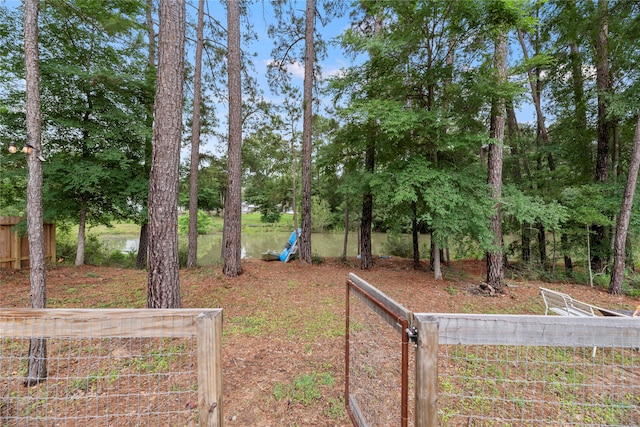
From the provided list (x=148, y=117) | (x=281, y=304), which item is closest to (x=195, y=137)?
(x=148, y=117)

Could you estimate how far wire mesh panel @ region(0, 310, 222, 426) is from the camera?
1467mm

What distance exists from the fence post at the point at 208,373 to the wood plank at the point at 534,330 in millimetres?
982

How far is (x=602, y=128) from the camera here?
712cm

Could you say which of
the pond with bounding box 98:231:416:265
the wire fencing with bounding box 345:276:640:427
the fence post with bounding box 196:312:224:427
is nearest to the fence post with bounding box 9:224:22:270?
the pond with bounding box 98:231:416:265

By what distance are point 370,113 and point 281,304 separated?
384 centimetres

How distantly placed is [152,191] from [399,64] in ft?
17.5

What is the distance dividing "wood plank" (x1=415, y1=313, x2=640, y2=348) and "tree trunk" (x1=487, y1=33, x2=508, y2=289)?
4501 mm

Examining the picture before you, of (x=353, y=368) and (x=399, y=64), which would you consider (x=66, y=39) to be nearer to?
(x=399, y=64)

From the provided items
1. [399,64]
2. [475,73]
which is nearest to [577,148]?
[475,73]

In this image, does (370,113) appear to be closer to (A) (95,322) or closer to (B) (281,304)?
(B) (281,304)

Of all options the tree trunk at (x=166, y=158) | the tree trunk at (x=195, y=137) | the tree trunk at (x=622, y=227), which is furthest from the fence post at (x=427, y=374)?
the tree trunk at (x=622, y=227)

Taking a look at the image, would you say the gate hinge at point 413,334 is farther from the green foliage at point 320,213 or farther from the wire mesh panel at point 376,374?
the green foliage at point 320,213

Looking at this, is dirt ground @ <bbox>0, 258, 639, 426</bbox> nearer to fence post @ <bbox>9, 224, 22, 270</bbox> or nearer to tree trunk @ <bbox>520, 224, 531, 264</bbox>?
Answer: fence post @ <bbox>9, 224, 22, 270</bbox>

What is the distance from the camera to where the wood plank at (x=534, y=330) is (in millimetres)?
1312
